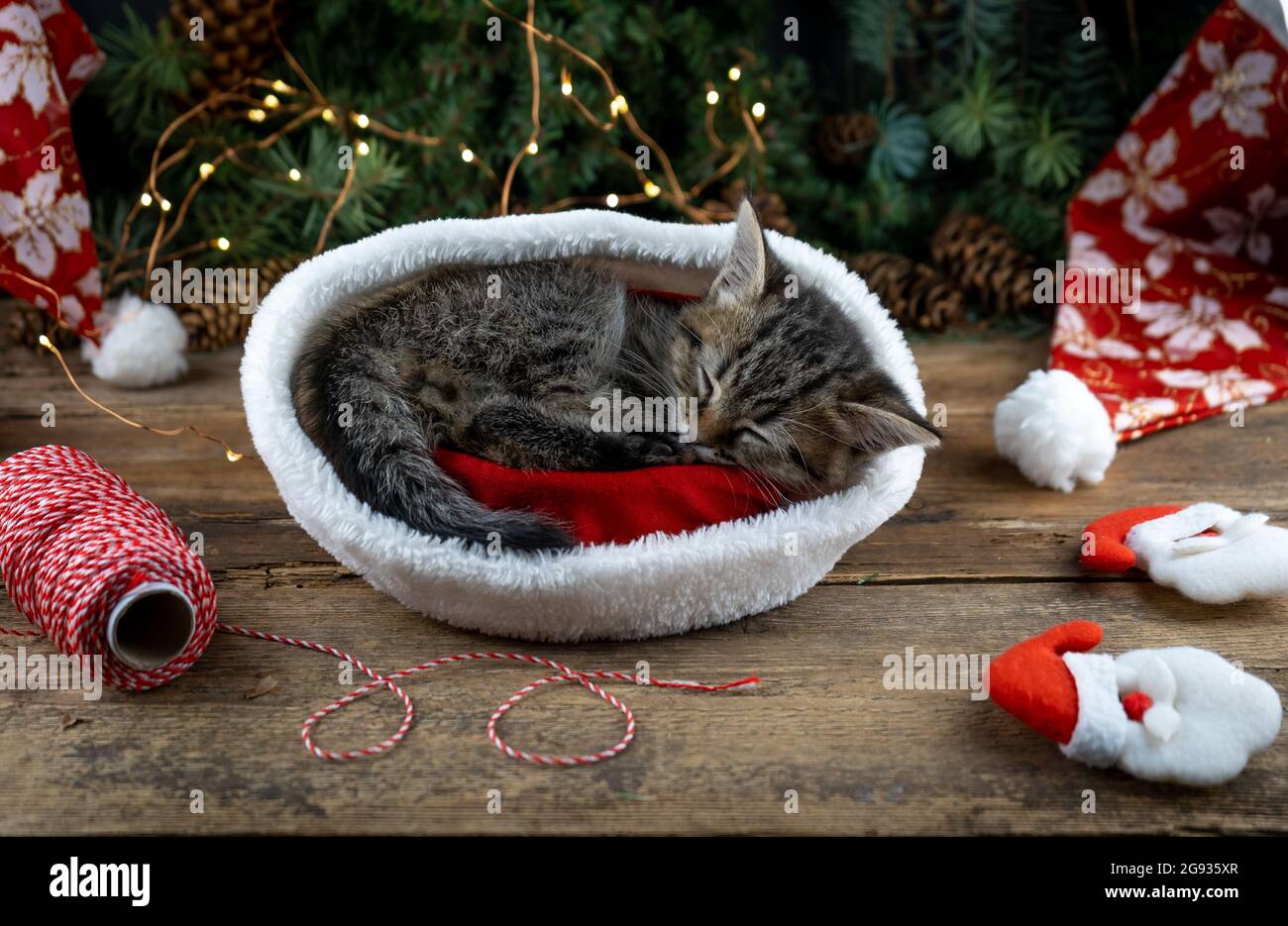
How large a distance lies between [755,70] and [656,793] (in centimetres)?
175

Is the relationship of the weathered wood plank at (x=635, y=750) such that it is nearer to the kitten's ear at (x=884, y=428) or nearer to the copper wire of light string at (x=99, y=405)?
the kitten's ear at (x=884, y=428)

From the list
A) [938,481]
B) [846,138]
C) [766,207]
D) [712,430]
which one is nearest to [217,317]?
[766,207]

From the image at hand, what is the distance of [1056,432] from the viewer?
185 cm

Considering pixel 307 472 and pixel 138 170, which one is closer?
pixel 307 472

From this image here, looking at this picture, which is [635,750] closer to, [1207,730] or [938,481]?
[1207,730]

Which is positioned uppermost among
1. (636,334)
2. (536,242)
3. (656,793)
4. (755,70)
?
(755,70)

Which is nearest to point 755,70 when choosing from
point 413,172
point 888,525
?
point 413,172

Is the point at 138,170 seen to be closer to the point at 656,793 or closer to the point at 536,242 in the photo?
the point at 536,242

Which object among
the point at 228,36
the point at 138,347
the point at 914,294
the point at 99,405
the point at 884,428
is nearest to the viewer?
the point at 884,428

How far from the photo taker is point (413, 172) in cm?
245

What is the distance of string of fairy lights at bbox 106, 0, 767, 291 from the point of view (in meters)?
2.24

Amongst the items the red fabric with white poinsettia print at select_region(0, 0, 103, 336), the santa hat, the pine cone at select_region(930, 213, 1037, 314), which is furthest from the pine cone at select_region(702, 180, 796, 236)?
the santa hat

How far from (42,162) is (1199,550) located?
2065 mm

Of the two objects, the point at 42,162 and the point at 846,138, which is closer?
the point at 42,162
